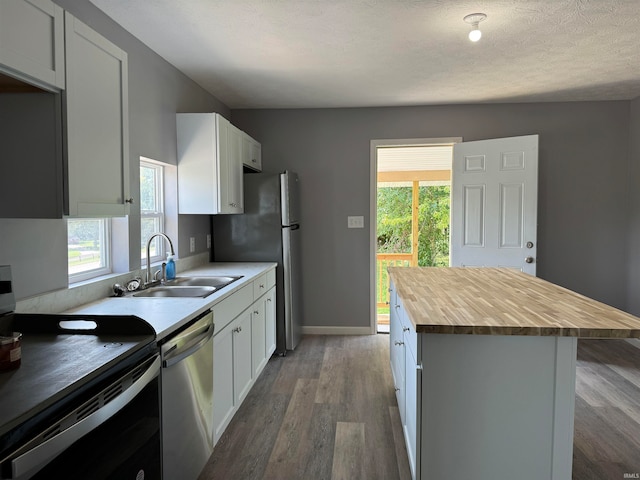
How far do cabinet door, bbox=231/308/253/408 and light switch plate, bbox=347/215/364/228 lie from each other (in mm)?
1888

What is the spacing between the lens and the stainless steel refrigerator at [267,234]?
3.71m

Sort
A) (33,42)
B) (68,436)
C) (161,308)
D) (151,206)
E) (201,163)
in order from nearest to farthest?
(68,436)
(33,42)
(161,308)
(151,206)
(201,163)

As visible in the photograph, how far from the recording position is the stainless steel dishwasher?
162cm

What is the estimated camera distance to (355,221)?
443 cm

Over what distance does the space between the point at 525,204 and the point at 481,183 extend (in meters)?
0.44

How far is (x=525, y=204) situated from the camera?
395 cm

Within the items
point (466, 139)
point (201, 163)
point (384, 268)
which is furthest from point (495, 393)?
point (384, 268)

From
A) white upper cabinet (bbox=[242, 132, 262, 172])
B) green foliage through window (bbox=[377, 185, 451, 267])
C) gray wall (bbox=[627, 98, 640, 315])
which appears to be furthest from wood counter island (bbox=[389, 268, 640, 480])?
green foliage through window (bbox=[377, 185, 451, 267])

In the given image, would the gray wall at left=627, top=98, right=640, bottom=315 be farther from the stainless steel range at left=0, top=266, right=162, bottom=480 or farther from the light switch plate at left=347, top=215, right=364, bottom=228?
the stainless steel range at left=0, top=266, right=162, bottom=480

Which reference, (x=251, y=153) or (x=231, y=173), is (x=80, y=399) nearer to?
(x=231, y=173)

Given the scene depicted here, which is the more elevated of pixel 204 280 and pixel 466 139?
pixel 466 139

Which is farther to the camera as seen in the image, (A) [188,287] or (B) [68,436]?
(A) [188,287]

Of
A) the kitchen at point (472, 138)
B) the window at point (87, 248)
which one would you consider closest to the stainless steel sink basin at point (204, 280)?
→ the window at point (87, 248)

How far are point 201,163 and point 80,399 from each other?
2323 mm
